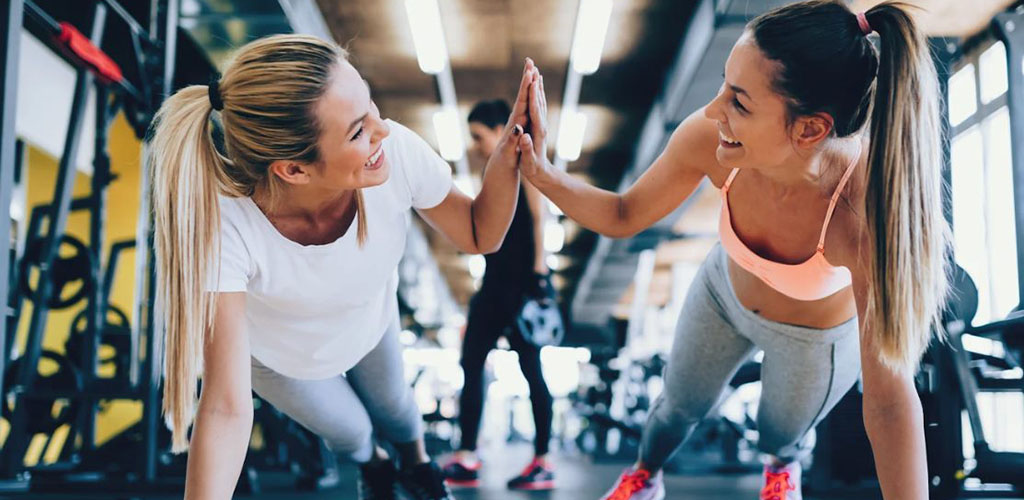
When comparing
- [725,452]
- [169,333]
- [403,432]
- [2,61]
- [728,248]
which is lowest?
[725,452]

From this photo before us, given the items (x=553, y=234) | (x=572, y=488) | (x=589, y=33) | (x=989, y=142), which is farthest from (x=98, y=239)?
(x=553, y=234)

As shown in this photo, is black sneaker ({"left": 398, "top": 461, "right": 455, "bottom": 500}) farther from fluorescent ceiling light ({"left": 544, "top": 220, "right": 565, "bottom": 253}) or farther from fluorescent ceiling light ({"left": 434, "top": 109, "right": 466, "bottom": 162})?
fluorescent ceiling light ({"left": 544, "top": 220, "right": 565, "bottom": 253})

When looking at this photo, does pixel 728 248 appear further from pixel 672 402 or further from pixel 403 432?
pixel 403 432

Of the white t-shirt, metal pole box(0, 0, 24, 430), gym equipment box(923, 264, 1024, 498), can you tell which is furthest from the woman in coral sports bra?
metal pole box(0, 0, 24, 430)

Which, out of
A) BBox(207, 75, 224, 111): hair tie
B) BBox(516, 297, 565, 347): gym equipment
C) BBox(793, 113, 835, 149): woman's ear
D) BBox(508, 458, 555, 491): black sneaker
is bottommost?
BBox(508, 458, 555, 491): black sneaker

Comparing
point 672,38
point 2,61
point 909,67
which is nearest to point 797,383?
point 909,67

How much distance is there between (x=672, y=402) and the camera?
1.81m

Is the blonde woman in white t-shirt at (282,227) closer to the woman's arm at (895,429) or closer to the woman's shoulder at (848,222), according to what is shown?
the woman's shoulder at (848,222)

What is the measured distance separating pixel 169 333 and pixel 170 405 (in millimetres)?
126

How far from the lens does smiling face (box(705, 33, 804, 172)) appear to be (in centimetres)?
129

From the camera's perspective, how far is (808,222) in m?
1.45

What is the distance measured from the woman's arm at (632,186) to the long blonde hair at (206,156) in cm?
48

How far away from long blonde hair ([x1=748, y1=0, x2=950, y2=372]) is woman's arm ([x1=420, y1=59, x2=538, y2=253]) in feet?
1.76

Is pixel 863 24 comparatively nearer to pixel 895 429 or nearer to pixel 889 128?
pixel 889 128
